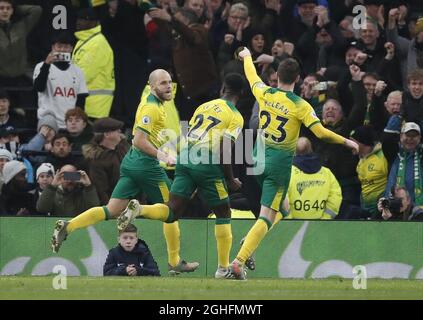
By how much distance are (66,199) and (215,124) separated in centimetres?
307

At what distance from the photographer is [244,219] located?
1803 cm

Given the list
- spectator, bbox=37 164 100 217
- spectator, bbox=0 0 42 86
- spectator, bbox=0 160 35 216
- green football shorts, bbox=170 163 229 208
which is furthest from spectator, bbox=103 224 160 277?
spectator, bbox=0 0 42 86

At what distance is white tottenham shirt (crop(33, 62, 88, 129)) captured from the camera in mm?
20703

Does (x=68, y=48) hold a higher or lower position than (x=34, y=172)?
higher

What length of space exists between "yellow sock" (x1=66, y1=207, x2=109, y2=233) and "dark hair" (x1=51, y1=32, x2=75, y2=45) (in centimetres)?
458

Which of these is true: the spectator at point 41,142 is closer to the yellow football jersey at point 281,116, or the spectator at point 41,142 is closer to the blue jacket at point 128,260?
the blue jacket at point 128,260

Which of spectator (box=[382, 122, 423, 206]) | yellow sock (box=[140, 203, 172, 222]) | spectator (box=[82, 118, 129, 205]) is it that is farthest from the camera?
spectator (box=[82, 118, 129, 205])

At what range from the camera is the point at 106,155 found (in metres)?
19.2

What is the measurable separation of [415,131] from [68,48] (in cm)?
533

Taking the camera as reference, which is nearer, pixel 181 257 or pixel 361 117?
pixel 181 257

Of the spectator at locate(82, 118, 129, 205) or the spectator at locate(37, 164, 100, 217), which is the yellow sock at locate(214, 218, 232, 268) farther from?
the spectator at locate(82, 118, 129, 205)
